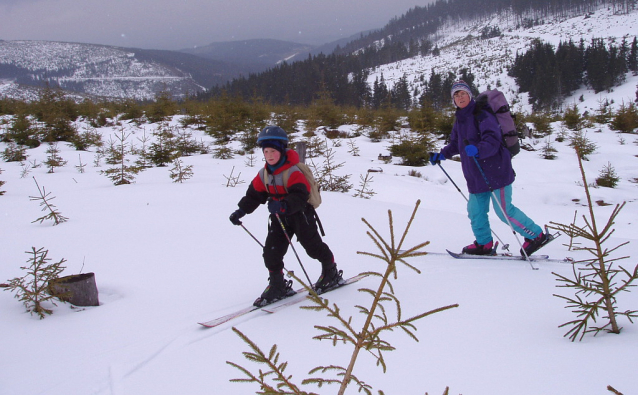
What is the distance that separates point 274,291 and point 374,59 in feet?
323

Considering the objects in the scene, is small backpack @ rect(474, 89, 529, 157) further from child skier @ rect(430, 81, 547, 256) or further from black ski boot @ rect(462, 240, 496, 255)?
black ski boot @ rect(462, 240, 496, 255)

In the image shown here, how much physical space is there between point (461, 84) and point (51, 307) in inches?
175

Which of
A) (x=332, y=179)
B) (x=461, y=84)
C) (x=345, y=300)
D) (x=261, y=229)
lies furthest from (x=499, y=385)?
(x=332, y=179)

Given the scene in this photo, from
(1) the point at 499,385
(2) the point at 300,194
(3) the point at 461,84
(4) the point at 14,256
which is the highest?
(3) the point at 461,84

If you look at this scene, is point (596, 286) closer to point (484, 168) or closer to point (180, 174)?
point (484, 168)

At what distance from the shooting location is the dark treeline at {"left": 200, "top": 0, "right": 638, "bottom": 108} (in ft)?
161

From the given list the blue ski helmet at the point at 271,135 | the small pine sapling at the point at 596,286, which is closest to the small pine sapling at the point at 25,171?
the blue ski helmet at the point at 271,135

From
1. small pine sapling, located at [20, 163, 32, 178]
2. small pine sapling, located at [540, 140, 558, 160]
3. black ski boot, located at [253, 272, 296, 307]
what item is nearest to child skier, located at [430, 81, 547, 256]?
black ski boot, located at [253, 272, 296, 307]

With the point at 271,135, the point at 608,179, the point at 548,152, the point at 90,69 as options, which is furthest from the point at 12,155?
the point at 90,69

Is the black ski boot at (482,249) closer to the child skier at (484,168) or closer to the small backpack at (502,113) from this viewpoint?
the child skier at (484,168)

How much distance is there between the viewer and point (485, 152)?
3.50 meters

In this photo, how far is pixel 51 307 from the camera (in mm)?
2881

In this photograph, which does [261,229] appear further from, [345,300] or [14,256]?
[14,256]

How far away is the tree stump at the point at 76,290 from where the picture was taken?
2852 millimetres
